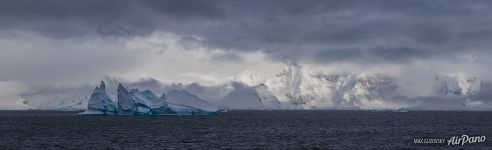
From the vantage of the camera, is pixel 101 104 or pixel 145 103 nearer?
pixel 145 103

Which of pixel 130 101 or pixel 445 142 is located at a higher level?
pixel 130 101

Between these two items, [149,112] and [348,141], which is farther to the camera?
[149,112]

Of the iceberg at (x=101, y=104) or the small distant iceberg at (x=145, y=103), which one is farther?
the iceberg at (x=101, y=104)

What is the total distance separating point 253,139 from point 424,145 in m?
21.7

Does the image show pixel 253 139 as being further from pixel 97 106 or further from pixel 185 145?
pixel 97 106

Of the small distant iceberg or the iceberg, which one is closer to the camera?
the small distant iceberg

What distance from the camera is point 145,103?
161125mm

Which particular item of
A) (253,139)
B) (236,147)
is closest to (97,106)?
(253,139)

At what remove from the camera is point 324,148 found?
2608 inches

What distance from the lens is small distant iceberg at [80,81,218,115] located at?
156 meters

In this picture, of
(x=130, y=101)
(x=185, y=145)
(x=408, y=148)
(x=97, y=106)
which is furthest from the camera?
(x=97, y=106)

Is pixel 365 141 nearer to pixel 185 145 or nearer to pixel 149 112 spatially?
pixel 185 145

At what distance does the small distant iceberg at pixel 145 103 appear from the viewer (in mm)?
156250

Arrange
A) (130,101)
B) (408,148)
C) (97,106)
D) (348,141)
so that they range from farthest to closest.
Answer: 1. (97,106)
2. (130,101)
3. (348,141)
4. (408,148)
